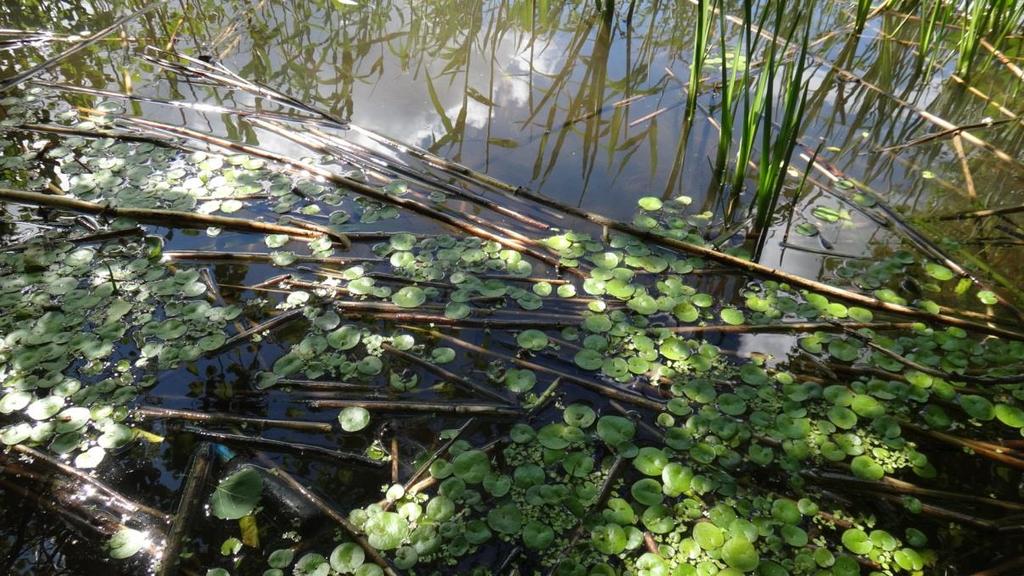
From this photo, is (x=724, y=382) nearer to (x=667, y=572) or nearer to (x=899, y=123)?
(x=667, y=572)

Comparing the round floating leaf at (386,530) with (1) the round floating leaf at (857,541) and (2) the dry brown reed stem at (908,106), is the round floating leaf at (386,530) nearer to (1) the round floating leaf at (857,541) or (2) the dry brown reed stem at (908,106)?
(1) the round floating leaf at (857,541)

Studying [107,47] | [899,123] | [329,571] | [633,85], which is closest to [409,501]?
[329,571]

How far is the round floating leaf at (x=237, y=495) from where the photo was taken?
65.8 inches

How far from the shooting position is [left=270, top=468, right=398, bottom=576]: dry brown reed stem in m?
1.59

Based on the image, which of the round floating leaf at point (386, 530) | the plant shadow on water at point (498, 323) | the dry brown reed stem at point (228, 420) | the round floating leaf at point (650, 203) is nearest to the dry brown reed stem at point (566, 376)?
the plant shadow on water at point (498, 323)

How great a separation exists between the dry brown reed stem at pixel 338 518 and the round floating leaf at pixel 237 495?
74 millimetres

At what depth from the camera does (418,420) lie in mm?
1998

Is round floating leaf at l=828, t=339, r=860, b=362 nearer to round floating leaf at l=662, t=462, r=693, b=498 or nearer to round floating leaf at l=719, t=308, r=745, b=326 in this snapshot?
round floating leaf at l=719, t=308, r=745, b=326

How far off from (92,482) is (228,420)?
15.3 inches

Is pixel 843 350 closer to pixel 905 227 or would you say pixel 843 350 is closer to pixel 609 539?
pixel 905 227

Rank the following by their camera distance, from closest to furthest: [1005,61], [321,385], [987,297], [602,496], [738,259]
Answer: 1. [602,496]
2. [321,385]
3. [987,297]
4. [738,259]
5. [1005,61]

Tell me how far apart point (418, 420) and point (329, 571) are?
0.55 m

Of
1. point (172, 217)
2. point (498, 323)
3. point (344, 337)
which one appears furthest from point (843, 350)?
point (172, 217)

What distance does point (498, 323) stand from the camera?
236 centimetres
